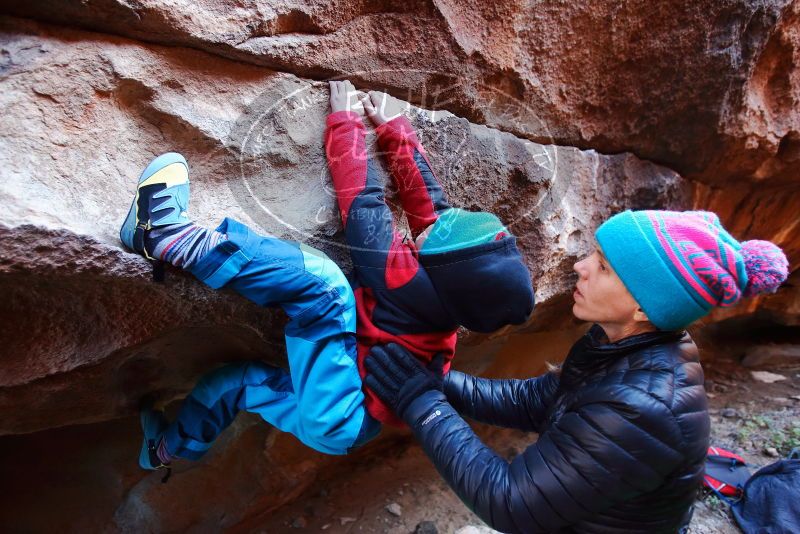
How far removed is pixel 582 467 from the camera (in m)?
0.91

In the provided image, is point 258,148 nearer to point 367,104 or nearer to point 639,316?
point 367,104

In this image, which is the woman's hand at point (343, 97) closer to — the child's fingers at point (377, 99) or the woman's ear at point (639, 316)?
the child's fingers at point (377, 99)

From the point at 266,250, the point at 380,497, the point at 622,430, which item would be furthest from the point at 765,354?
the point at 266,250

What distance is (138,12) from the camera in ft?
3.87

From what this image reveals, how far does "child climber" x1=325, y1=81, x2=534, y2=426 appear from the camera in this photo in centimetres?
119

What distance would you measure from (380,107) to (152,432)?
128cm

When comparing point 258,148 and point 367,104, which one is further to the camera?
point 367,104

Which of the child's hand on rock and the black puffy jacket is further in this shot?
the child's hand on rock

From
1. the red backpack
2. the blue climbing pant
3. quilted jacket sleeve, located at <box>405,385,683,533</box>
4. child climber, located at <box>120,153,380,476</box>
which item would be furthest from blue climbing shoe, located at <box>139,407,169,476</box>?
the red backpack

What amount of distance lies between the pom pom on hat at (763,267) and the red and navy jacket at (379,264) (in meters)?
0.66

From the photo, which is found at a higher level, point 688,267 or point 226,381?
point 688,267

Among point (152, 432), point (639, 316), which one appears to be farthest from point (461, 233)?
point (152, 432)

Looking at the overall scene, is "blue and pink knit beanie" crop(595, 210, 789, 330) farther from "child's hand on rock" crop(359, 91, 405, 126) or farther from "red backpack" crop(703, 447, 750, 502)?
"red backpack" crop(703, 447, 750, 502)

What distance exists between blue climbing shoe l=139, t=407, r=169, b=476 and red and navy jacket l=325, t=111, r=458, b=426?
0.75m
